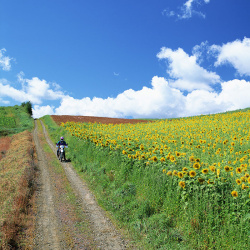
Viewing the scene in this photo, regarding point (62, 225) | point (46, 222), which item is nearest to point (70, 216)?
point (62, 225)

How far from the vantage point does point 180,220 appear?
6.51 m

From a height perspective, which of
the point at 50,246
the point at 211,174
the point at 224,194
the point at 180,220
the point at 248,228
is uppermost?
the point at 211,174

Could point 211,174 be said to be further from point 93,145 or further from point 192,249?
point 93,145

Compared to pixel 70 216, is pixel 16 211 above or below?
above

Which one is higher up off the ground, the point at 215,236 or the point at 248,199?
the point at 248,199

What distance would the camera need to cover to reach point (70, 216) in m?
8.16

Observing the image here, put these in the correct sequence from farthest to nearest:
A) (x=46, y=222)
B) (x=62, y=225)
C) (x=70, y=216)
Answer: (x=70, y=216)
(x=46, y=222)
(x=62, y=225)

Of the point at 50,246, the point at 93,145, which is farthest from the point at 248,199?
the point at 93,145

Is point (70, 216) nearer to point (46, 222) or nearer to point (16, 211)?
point (46, 222)

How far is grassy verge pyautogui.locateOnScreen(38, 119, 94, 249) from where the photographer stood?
21.5 ft

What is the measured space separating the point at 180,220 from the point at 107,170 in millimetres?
6510

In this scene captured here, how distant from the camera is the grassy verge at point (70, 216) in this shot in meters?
6.54

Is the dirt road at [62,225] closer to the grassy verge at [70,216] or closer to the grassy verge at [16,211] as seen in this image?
the grassy verge at [70,216]

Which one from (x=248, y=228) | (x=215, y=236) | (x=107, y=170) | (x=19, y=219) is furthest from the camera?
(x=107, y=170)
